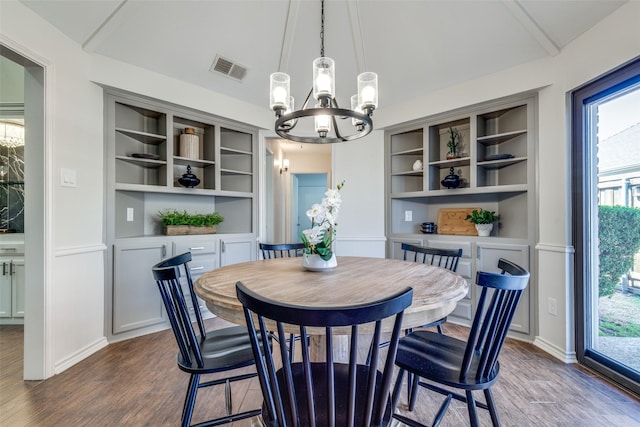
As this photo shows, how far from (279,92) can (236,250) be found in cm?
213

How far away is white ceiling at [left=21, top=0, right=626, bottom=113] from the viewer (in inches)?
89.6

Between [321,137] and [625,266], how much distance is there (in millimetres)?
2283

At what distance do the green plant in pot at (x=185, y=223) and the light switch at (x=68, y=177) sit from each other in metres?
0.87

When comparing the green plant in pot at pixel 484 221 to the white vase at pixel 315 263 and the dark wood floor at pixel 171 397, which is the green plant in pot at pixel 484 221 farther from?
the white vase at pixel 315 263

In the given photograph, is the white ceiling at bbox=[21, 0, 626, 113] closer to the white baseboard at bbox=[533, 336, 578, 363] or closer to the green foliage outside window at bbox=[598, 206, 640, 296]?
the green foliage outside window at bbox=[598, 206, 640, 296]

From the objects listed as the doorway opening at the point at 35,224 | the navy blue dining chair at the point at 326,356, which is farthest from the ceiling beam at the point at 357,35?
the navy blue dining chair at the point at 326,356

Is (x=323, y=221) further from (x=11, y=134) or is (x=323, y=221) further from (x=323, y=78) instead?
(x=11, y=134)

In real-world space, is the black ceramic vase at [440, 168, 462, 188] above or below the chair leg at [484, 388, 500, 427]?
above

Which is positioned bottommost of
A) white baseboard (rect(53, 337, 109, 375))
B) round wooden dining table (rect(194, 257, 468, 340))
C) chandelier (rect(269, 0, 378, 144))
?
white baseboard (rect(53, 337, 109, 375))

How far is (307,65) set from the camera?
3.20 metres

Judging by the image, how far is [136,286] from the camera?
2.78 m

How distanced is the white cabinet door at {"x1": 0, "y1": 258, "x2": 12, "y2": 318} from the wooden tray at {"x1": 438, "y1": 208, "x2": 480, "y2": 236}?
4486 millimetres

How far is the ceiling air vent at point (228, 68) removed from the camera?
9.73 ft

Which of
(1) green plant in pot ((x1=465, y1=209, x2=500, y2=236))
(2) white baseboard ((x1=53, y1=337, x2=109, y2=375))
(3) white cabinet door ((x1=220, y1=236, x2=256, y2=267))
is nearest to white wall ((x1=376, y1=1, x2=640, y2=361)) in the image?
(1) green plant in pot ((x1=465, y1=209, x2=500, y2=236))
